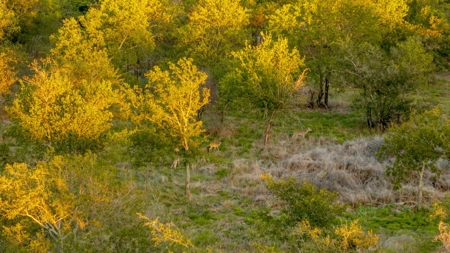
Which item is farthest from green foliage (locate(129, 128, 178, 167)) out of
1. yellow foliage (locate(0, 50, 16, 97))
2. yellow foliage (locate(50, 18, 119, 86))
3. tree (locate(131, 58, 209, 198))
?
yellow foliage (locate(0, 50, 16, 97))

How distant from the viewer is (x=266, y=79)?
3419cm

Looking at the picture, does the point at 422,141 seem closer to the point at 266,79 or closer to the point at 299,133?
the point at 299,133

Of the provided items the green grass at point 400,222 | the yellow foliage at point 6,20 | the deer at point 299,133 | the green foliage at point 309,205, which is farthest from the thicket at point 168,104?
the deer at point 299,133

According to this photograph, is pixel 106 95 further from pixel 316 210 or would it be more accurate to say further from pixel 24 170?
pixel 316 210

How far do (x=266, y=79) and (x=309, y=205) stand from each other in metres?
18.8

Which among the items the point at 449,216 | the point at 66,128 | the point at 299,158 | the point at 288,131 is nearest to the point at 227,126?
the point at 288,131

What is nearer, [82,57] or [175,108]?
[175,108]

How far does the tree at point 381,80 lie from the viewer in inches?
1430

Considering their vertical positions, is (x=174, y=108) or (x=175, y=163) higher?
(x=174, y=108)

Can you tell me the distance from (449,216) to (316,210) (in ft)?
21.4

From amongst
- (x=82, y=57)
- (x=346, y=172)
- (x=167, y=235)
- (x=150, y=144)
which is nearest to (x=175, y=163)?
(x=150, y=144)

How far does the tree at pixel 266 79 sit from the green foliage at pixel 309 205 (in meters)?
16.6

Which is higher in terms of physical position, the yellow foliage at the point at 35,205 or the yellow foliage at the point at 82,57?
the yellow foliage at the point at 82,57

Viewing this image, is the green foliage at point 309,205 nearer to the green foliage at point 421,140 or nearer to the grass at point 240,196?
the grass at point 240,196
